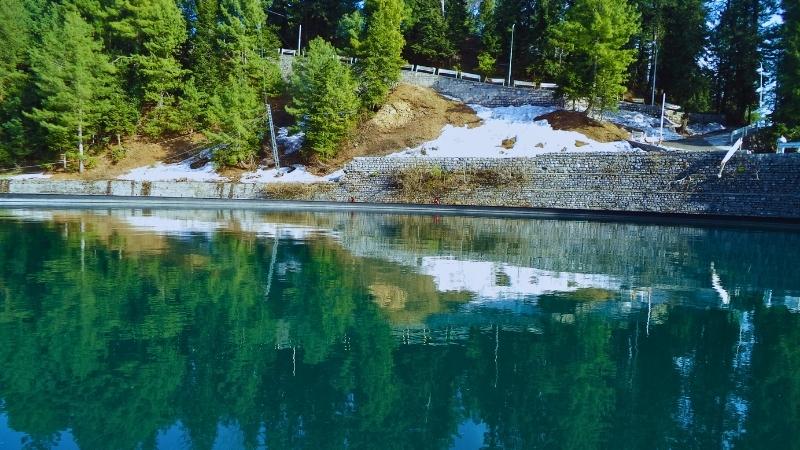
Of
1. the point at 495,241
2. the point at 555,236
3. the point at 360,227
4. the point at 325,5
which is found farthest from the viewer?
the point at 325,5

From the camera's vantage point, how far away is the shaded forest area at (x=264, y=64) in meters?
32.8

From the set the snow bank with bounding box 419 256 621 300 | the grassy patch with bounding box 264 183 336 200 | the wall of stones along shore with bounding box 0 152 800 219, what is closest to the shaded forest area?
the grassy patch with bounding box 264 183 336 200

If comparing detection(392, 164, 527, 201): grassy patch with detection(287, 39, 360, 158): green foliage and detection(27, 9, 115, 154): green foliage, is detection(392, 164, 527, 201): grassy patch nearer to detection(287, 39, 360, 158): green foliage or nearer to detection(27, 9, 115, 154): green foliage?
detection(287, 39, 360, 158): green foliage

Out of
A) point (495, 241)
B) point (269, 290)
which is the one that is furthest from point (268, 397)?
point (495, 241)

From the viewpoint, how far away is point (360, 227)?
18.8 m

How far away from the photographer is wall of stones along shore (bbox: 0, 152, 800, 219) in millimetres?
22031

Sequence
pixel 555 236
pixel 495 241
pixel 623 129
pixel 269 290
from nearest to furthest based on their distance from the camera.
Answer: pixel 269 290 < pixel 495 241 < pixel 555 236 < pixel 623 129

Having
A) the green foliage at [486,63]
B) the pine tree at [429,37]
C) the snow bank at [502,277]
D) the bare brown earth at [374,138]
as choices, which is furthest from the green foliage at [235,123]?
the snow bank at [502,277]

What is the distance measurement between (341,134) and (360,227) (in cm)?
1584

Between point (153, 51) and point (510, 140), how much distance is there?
25072 millimetres

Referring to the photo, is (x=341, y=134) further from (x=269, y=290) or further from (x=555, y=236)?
(x=269, y=290)

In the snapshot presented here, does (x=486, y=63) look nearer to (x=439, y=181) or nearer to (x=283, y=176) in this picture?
(x=439, y=181)

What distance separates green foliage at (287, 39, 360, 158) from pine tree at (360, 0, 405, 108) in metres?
1.85

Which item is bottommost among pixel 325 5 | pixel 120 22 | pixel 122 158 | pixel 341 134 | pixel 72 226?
pixel 72 226
